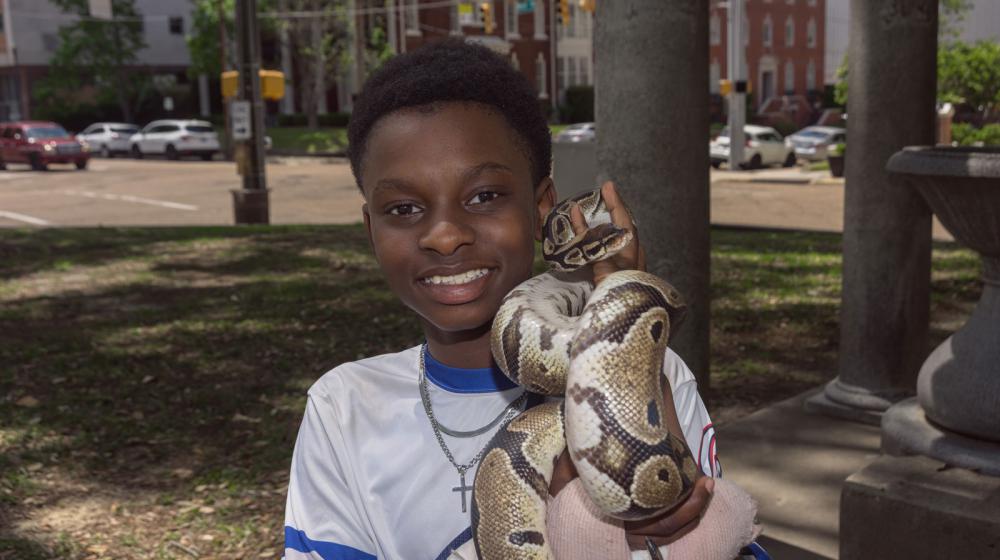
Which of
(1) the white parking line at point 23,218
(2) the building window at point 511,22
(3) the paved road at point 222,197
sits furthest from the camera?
(2) the building window at point 511,22

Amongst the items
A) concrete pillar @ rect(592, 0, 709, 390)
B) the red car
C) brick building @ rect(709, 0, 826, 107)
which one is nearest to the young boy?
concrete pillar @ rect(592, 0, 709, 390)

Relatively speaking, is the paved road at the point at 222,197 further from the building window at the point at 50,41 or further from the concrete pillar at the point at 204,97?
the building window at the point at 50,41

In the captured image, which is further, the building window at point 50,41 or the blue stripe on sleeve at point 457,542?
the building window at point 50,41

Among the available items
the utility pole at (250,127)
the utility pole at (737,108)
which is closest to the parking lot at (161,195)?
the utility pole at (250,127)

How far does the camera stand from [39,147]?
3550cm

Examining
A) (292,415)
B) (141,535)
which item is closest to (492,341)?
(141,535)

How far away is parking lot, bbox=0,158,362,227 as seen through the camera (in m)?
20.6

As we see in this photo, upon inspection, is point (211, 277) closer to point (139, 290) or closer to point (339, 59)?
point (139, 290)

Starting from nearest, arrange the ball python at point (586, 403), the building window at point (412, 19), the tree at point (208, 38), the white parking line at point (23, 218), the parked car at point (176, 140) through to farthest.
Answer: the ball python at point (586, 403)
the white parking line at point (23, 218)
the parked car at point (176, 140)
the tree at point (208, 38)
the building window at point (412, 19)

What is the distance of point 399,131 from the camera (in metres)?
2.25

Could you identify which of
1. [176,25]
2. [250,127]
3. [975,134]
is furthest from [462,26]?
[250,127]

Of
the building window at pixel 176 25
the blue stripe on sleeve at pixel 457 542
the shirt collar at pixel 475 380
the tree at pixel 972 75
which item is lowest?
the blue stripe on sleeve at pixel 457 542

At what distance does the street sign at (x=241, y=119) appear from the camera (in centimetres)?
1691

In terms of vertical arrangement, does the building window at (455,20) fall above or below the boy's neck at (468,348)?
above
